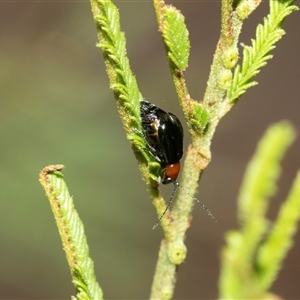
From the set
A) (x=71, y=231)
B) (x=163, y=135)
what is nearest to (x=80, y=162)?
(x=163, y=135)

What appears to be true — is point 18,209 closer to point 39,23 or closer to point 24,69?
point 24,69

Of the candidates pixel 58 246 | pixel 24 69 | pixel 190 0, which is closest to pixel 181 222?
pixel 58 246

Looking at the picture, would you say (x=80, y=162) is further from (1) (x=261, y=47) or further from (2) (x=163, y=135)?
(1) (x=261, y=47)

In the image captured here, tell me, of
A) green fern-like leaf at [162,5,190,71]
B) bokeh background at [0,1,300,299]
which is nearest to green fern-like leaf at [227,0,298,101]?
green fern-like leaf at [162,5,190,71]

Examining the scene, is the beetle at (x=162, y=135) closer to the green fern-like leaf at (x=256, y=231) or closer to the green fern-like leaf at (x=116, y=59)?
the green fern-like leaf at (x=116, y=59)

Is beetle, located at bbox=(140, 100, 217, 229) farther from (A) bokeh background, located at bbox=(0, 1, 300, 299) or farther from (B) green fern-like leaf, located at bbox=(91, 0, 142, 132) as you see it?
(A) bokeh background, located at bbox=(0, 1, 300, 299)

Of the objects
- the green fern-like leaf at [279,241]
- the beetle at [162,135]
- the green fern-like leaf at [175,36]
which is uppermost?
the green fern-like leaf at [175,36]

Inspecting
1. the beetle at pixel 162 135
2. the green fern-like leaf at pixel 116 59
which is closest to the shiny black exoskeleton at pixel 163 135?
the beetle at pixel 162 135
